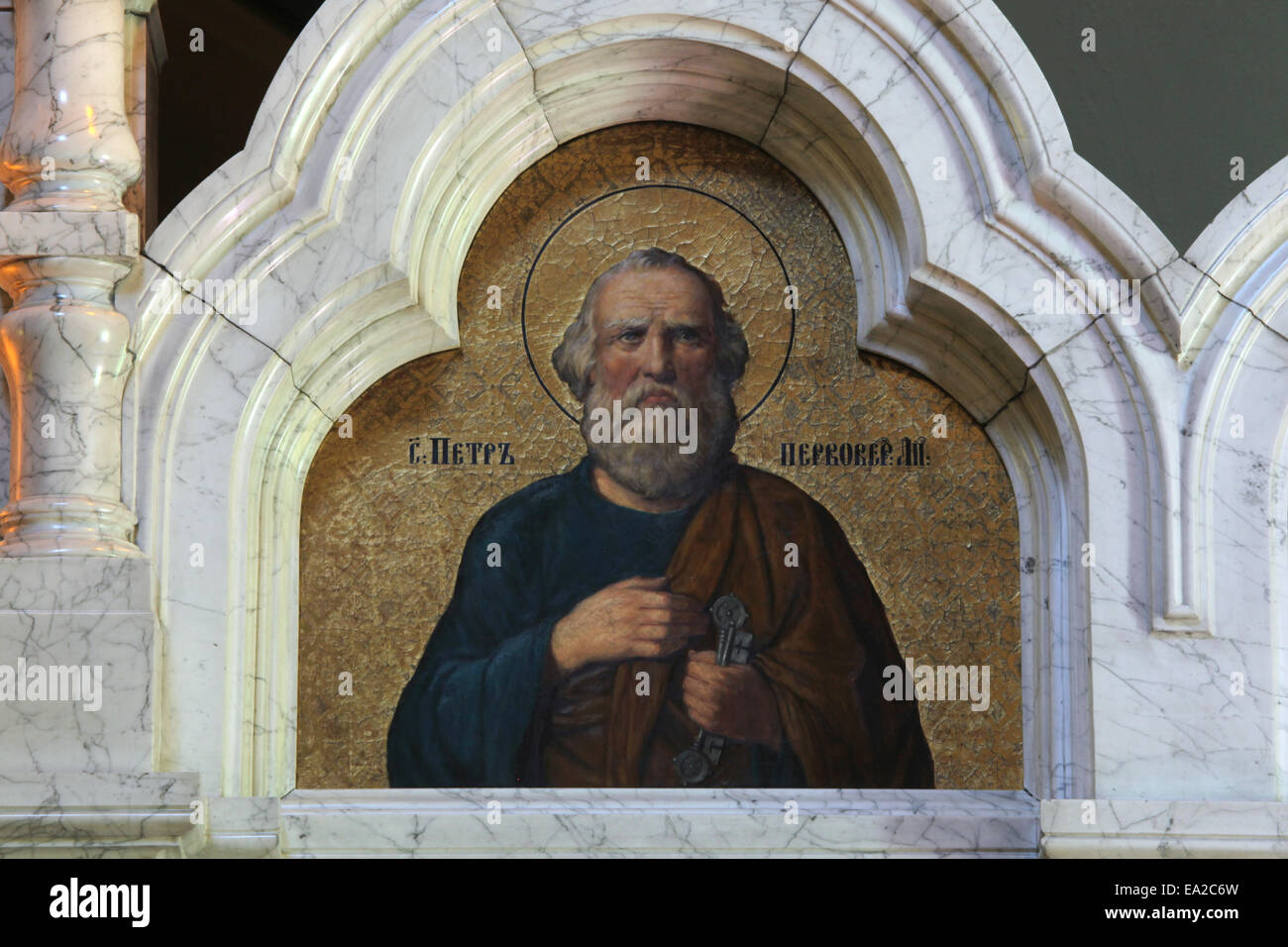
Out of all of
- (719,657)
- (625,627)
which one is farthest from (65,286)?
(719,657)

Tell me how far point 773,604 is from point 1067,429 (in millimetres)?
1042

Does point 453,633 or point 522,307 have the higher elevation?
point 522,307

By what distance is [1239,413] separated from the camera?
17.9ft

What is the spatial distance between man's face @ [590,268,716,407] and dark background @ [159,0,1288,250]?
1.28 meters

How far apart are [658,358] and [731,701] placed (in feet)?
3.66

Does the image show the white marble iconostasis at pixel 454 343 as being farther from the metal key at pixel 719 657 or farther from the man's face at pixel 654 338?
the man's face at pixel 654 338

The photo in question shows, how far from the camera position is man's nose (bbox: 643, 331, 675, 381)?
229 inches

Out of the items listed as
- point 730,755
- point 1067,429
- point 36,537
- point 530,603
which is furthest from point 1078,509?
point 36,537

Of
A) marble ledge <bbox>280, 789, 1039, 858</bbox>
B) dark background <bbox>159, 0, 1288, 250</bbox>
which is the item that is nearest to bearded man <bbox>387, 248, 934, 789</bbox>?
marble ledge <bbox>280, 789, 1039, 858</bbox>

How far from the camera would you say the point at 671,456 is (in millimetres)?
5781

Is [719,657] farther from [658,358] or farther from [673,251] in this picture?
[673,251]

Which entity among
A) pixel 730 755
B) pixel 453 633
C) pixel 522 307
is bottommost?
pixel 730 755

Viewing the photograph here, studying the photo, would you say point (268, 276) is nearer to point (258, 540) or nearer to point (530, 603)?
point (258, 540)

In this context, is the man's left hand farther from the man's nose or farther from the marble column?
the marble column
